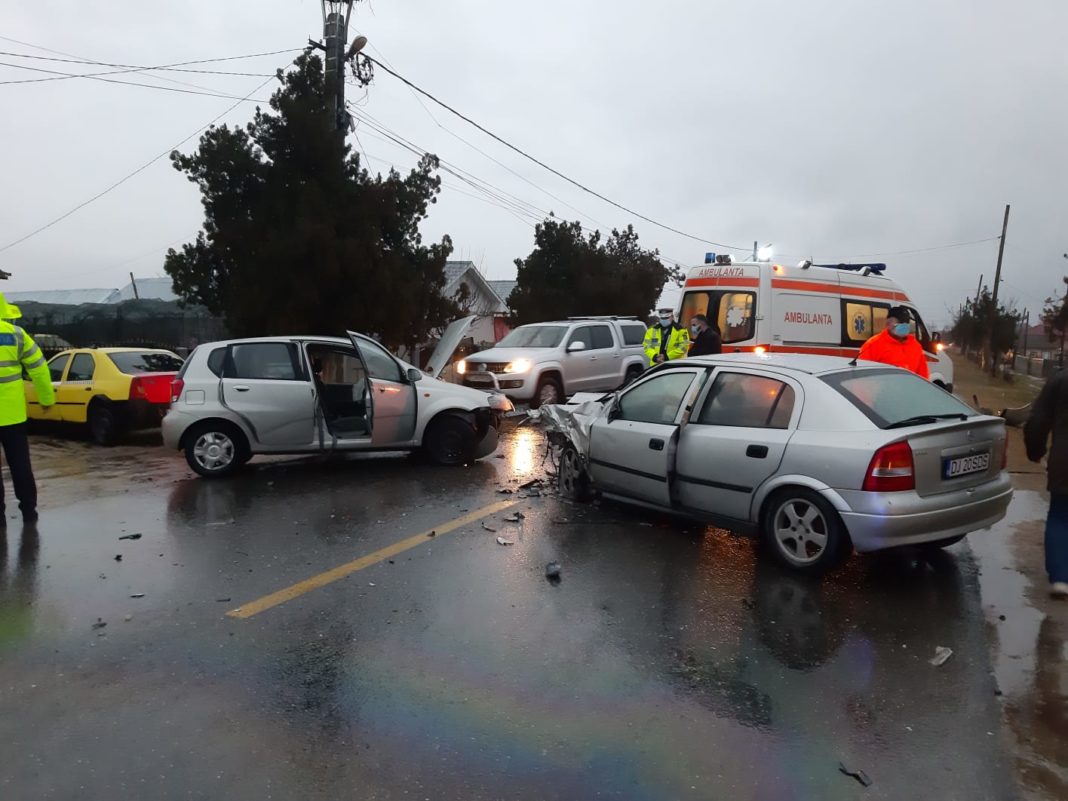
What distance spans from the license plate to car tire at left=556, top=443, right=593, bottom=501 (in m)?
3.07

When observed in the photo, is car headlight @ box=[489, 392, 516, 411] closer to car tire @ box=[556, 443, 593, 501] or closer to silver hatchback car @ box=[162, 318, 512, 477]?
silver hatchback car @ box=[162, 318, 512, 477]

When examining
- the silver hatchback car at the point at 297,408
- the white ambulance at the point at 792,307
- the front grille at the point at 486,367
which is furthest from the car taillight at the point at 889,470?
the front grille at the point at 486,367

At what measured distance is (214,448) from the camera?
28.2ft

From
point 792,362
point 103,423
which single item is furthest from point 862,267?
point 103,423

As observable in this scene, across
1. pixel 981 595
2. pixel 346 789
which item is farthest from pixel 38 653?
pixel 981 595

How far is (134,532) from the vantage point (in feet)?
21.2

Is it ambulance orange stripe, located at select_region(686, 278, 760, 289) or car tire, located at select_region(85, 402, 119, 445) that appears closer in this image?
car tire, located at select_region(85, 402, 119, 445)

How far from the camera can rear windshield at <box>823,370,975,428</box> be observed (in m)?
5.14

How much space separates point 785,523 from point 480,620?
2231 millimetres

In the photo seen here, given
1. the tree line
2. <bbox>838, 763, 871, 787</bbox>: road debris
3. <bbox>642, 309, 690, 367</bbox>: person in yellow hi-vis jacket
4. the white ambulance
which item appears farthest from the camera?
the tree line

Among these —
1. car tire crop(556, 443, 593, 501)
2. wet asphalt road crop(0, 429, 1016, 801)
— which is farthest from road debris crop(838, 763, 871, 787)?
car tire crop(556, 443, 593, 501)

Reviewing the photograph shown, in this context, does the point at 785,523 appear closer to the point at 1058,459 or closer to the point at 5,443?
the point at 1058,459

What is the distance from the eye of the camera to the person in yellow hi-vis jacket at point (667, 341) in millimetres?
11992

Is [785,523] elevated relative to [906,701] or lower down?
elevated
